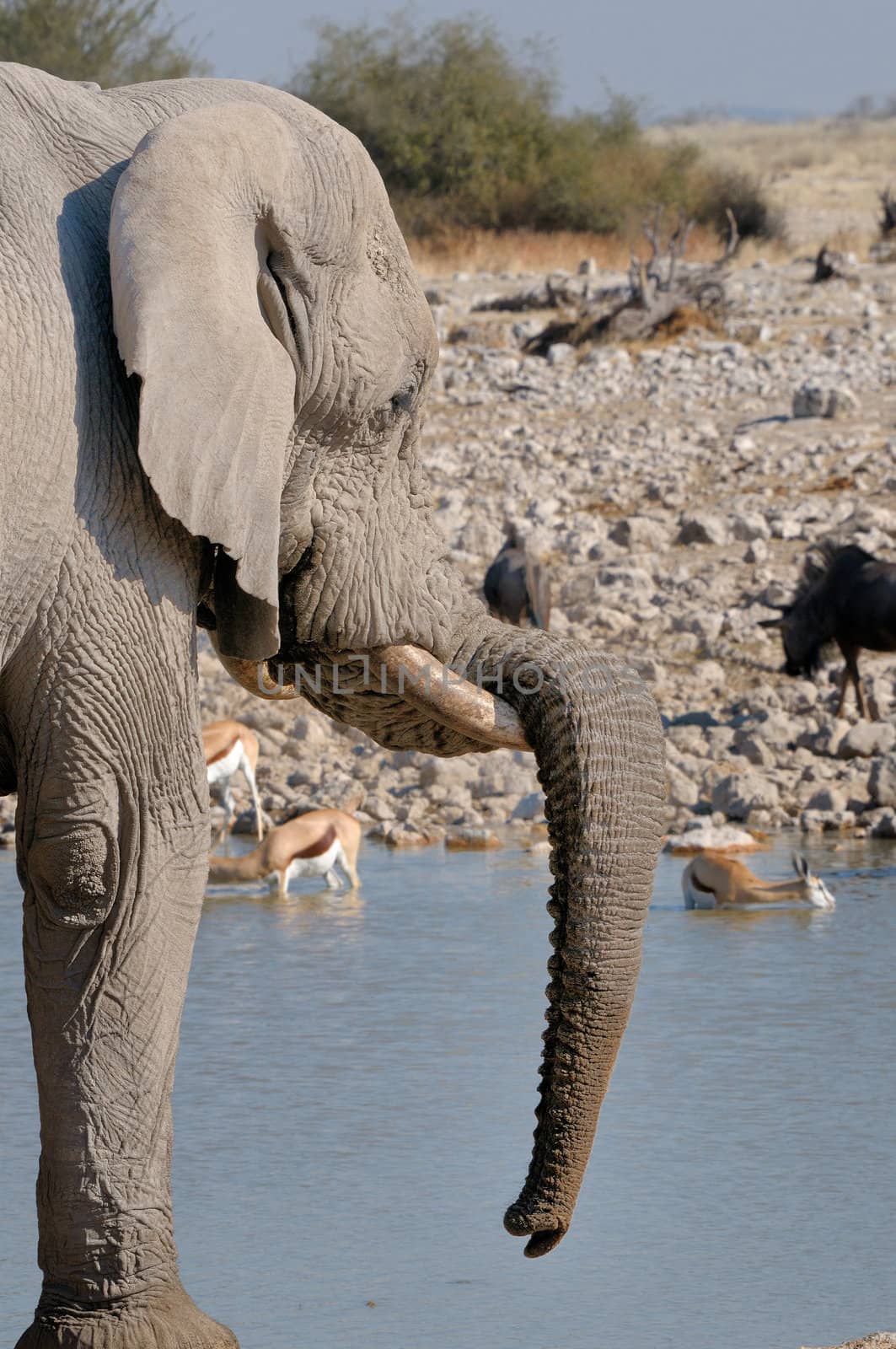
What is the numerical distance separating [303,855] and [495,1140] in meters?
3.34

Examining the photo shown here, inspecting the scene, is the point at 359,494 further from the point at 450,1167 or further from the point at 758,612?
the point at 758,612

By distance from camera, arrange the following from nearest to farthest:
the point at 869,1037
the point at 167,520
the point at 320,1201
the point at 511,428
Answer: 1. the point at 167,520
2. the point at 320,1201
3. the point at 869,1037
4. the point at 511,428

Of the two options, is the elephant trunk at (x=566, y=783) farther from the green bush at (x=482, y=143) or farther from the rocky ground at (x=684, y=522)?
the green bush at (x=482, y=143)

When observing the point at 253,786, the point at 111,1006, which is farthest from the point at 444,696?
the point at 253,786

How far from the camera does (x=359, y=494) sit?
3.51 meters

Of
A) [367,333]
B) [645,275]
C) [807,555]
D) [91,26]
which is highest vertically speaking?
[91,26]

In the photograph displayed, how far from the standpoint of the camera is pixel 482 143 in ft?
108

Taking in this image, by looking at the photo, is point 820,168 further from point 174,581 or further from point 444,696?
point 174,581

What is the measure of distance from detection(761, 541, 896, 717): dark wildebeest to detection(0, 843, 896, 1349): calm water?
3672 mm

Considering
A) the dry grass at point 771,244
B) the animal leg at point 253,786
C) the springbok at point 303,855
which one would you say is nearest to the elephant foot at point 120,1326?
the springbok at point 303,855

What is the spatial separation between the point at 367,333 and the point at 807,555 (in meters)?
9.16

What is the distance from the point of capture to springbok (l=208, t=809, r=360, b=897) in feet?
26.5

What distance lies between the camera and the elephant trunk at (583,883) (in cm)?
340

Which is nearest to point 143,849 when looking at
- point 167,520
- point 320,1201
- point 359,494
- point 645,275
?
point 167,520
